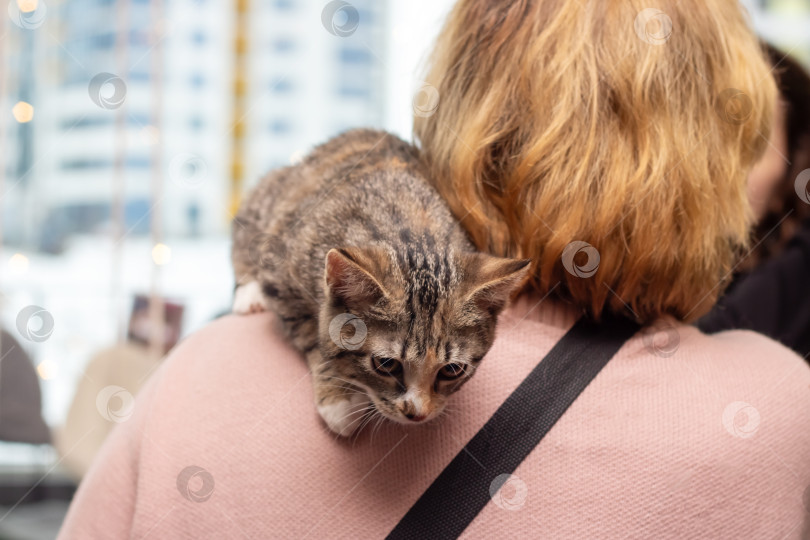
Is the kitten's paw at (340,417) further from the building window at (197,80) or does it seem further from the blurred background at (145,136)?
the building window at (197,80)

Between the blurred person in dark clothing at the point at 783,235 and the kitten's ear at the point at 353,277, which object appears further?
the blurred person in dark clothing at the point at 783,235

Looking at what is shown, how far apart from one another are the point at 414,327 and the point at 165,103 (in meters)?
2.83

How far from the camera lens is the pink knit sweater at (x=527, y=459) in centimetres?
87

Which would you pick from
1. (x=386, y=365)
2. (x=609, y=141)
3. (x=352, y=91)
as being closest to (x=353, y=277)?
(x=386, y=365)

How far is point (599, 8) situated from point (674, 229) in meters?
0.40

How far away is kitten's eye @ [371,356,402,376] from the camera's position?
39.6 inches

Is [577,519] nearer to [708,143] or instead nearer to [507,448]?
[507,448]

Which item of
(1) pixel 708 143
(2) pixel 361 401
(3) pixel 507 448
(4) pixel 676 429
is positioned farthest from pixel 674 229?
(2) pixel 361 401

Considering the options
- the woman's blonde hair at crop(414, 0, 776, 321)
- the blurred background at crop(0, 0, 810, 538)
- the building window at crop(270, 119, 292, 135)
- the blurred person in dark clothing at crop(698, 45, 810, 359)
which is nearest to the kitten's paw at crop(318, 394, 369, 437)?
the woman's blonde hair at crop(414, 0, 776, 321)

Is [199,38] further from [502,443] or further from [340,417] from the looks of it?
[502,443]

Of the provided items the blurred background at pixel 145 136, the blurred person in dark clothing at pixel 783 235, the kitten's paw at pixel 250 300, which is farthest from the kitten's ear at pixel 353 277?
the blurred background at pixel 145 136

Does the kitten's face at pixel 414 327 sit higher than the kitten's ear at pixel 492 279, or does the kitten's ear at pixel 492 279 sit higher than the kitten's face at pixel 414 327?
the kitten's ear at pixel 492 279

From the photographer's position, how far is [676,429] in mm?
896

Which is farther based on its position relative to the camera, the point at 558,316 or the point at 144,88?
the point at 144,88
